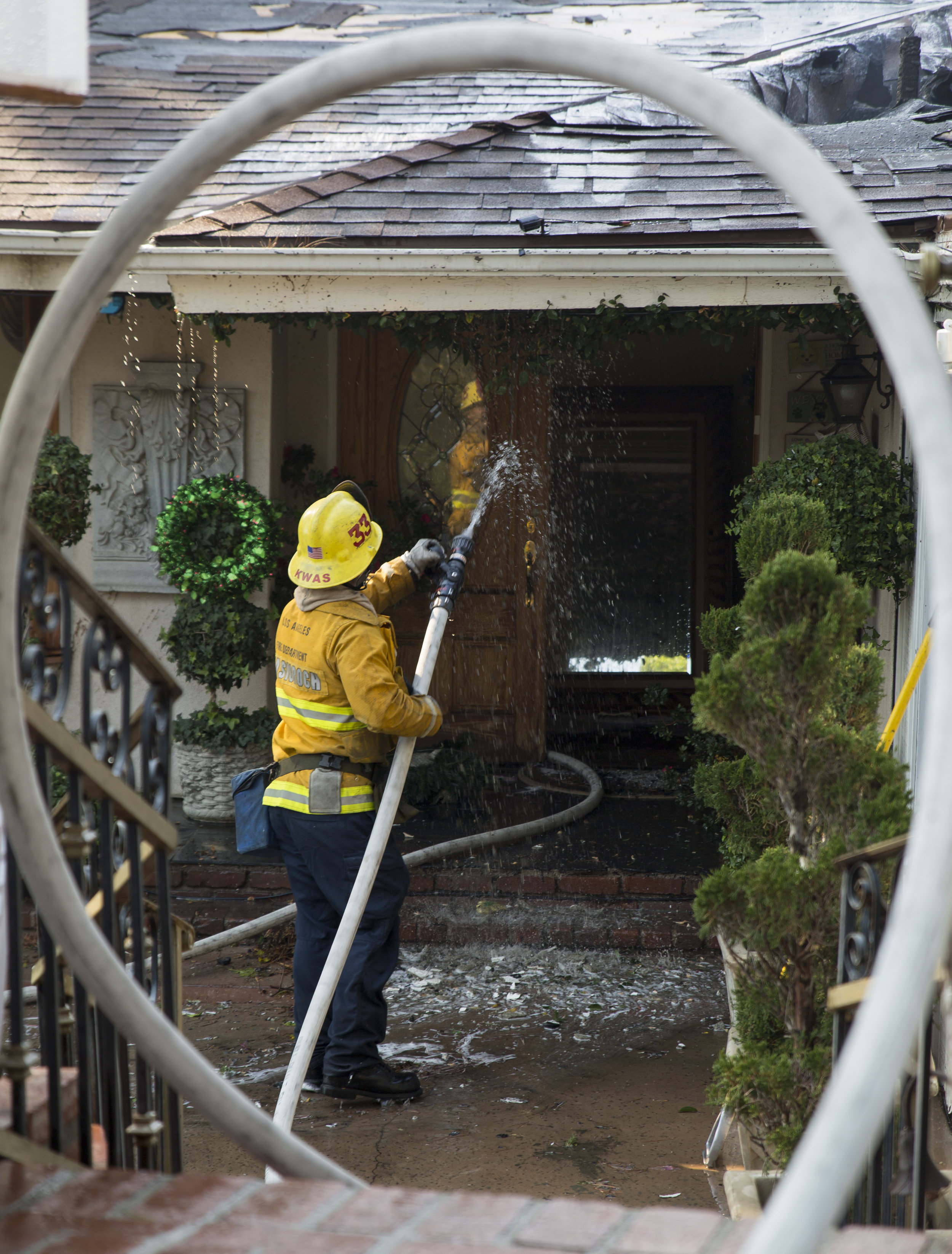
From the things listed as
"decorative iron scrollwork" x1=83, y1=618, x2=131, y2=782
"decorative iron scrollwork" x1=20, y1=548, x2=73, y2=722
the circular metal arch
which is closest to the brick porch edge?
"decorative iron scrollwork" x1=83, y1=618, x2=131, y2=782

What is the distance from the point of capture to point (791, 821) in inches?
123

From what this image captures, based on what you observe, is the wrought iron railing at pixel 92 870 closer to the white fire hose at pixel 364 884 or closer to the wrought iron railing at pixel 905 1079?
the white fire hose at pixel 364 884

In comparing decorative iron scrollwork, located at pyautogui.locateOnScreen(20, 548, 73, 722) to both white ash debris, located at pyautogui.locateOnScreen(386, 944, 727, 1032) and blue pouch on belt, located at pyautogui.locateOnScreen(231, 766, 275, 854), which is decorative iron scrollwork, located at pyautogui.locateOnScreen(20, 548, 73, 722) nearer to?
blue pouch on belt, located at pyautogui.locateOnScreen(231, 766, 275, 854)

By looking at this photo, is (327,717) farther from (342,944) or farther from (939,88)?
(939,88)

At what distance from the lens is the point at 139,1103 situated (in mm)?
2379

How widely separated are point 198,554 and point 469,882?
2458 millimetres

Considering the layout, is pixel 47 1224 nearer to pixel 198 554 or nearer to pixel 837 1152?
pixel 837 1152

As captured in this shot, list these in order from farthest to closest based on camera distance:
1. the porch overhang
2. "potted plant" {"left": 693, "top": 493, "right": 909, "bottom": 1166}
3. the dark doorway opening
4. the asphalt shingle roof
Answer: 1. the dark doorway opening
2. the asphalt shingle roof
3. the porch overhang
4. "potted plant" {"left": 693, "top": 493, "right": 909, "bottom": 1166}

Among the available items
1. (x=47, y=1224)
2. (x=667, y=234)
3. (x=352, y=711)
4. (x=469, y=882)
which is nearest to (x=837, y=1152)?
(x=47, y=1224)

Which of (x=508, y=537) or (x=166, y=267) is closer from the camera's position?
(x=166, y=267)

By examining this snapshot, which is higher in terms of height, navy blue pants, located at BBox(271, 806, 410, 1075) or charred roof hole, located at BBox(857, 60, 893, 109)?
charred roof hole, located at BBox(857, 60, 893, 109)

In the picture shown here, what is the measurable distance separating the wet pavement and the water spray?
A: 1.11ft

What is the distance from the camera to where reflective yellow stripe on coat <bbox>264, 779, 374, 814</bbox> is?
4094 millimetres

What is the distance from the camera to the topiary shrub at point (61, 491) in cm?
600
